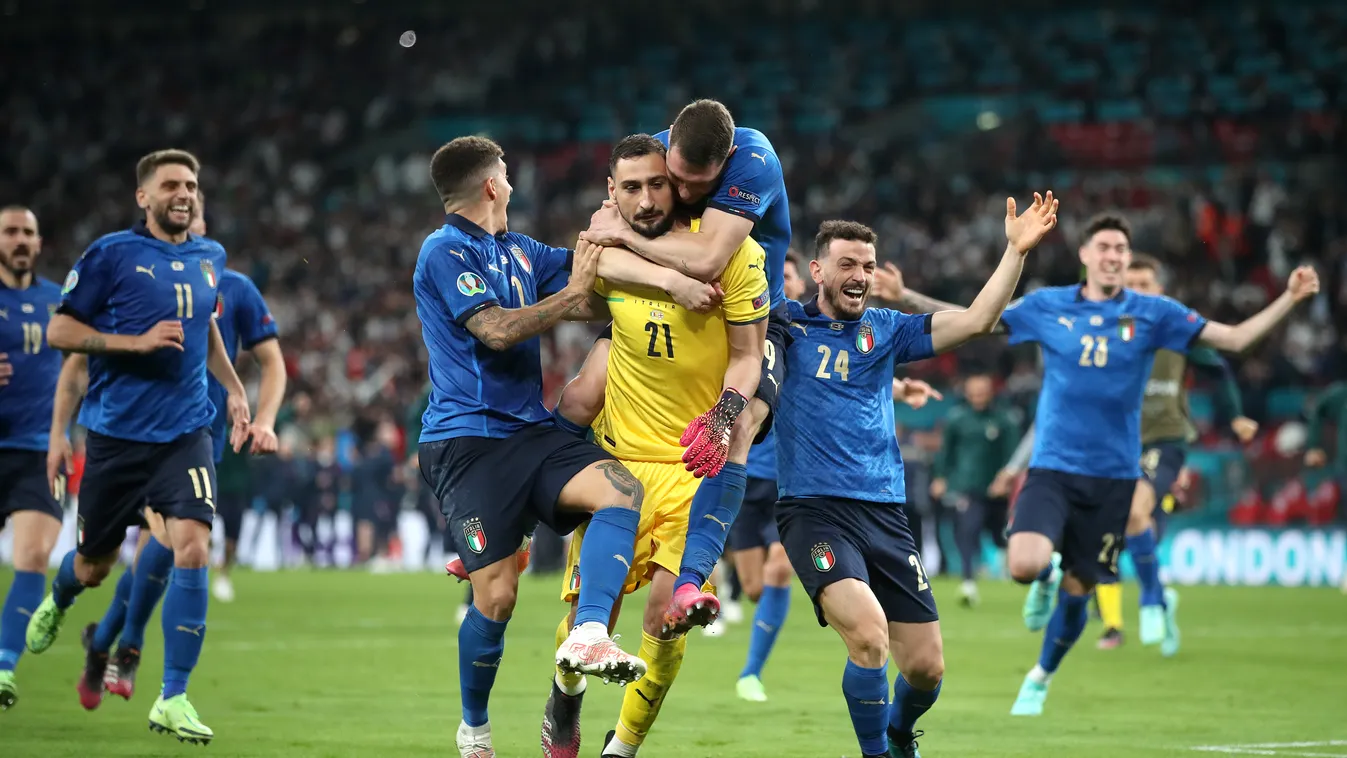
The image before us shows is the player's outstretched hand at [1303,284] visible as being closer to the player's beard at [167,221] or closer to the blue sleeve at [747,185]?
the blue sleeve at [747,185]

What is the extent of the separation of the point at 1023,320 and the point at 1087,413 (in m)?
0.72

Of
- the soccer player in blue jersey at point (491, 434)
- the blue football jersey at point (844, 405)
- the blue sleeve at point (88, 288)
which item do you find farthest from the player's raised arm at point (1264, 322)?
the blue sleeve at point (88, 288)

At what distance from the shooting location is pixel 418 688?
35.8 ft

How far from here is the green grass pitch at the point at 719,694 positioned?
8.37 m

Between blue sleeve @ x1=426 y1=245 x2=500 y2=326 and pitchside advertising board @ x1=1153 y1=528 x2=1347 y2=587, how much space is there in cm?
1806

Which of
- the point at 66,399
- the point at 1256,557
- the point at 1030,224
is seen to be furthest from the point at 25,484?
the point at 1256,557

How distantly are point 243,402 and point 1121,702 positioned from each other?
229 inches

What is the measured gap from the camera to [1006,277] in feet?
24.0

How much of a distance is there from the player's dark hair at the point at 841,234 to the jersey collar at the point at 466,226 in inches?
61.5

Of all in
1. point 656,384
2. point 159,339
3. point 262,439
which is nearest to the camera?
point 656,384

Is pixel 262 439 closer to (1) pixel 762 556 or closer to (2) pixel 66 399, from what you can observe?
(2) pixel 66 399

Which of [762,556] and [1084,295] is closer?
[1084,295]

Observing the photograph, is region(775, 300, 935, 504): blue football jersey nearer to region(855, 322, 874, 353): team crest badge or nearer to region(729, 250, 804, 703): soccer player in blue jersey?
region(855, 322, 874, 353): team crest badge

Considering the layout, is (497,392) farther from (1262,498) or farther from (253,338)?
(1262,498)
